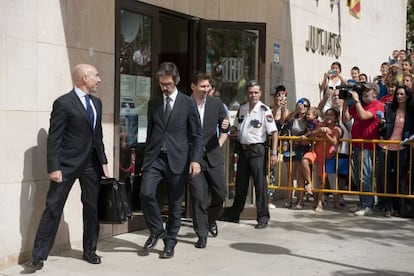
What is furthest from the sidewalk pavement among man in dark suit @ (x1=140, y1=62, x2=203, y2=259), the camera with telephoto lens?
the camera with telephoto lens

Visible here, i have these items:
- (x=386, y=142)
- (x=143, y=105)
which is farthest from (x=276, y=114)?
(x=143, y=105)

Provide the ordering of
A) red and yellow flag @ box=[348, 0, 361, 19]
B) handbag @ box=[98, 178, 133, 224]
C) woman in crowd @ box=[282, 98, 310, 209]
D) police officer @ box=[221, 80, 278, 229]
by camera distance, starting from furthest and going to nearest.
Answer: red and yellow flag @ box=[348, 0, 361, 19] → woman in crowd @ box=[282, 98, 310, 209] → police officer @ box=[221, 80, 278, 229] → handbag @ box=[98, 178, 133, 224]

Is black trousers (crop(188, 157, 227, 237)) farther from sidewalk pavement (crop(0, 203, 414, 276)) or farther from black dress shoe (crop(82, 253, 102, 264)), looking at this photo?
black dress shoe (crop(82, 253, 102, 264))

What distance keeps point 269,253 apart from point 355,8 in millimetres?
9323

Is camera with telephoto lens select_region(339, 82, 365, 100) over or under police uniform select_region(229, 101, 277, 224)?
over

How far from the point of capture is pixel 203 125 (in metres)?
7.43

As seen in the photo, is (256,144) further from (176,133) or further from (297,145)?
(297,145)

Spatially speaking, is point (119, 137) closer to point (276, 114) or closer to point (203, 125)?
point (203, 125)

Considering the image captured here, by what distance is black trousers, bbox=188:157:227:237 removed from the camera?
695 cm

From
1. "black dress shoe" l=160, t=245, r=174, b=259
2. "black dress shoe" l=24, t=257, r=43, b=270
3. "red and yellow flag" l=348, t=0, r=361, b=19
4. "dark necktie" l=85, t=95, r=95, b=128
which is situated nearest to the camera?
"black dress shoe" l=24, t=257, r=43, b=270

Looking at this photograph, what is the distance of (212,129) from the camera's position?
748 centimetres

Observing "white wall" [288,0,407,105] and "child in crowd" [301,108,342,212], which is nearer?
"child in crowd" [301,108,342,212]

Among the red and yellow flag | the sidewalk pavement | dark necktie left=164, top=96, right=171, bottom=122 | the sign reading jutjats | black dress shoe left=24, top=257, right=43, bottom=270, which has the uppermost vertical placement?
the red and yellow flag

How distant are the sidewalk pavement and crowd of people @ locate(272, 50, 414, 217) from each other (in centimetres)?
81
